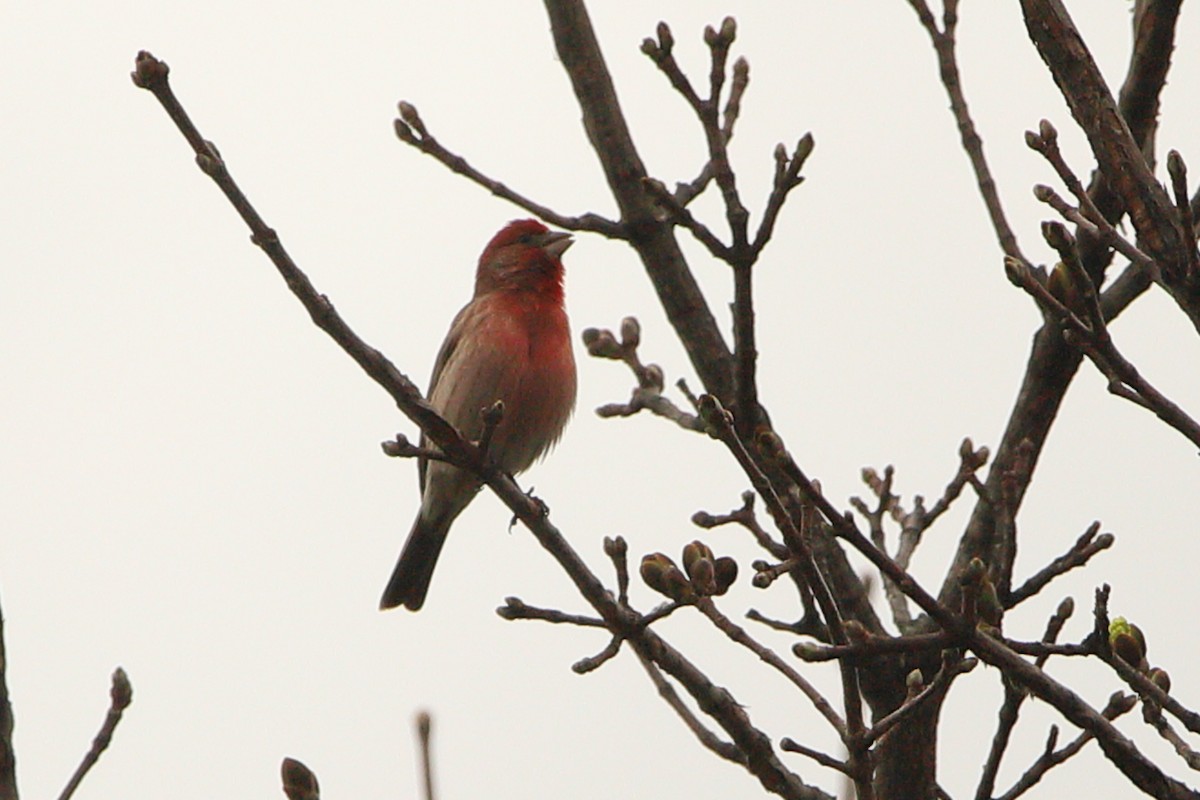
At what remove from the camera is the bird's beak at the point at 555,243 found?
8758 millimetres

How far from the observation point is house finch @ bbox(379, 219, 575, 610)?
7766 mm

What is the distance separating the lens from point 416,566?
8.68 meters

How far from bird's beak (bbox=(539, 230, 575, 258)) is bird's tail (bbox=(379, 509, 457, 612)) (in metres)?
1.48

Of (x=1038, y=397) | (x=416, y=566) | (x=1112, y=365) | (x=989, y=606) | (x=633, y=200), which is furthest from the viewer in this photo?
(x=416, y=566)

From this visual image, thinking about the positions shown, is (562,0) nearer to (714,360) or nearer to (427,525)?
(714,360)

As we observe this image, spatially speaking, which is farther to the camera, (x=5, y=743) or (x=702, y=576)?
(x=702, y=576)

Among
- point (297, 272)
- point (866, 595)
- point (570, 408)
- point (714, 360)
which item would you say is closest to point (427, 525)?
point (570, 408)

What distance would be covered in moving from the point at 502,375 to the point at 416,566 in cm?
145

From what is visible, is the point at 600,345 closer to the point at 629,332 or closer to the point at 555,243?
the point at 629,332

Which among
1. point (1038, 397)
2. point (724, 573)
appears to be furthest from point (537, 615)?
point (1038, 397)

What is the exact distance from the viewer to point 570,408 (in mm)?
8156

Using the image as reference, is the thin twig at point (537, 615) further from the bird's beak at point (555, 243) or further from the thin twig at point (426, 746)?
the bird's beak at point (555, 243)

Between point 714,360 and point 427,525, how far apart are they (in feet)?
10.3

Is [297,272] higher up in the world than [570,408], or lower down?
lower down
